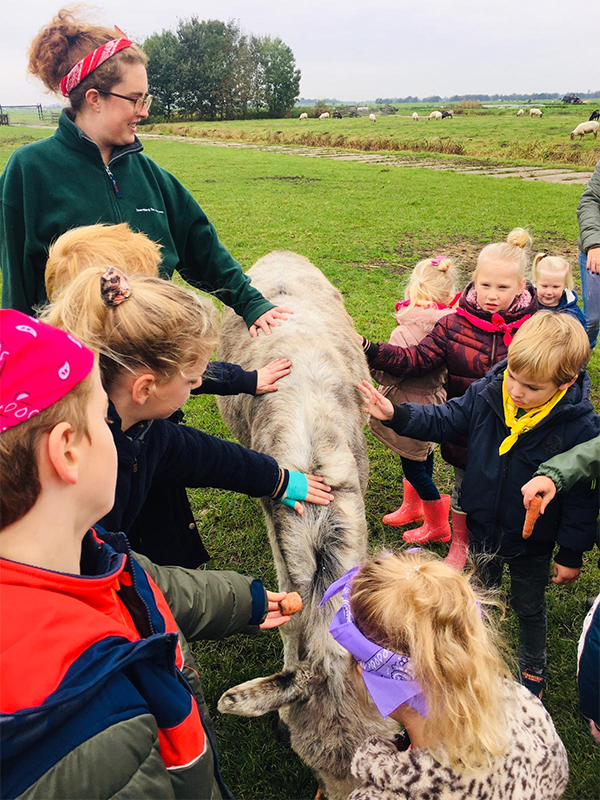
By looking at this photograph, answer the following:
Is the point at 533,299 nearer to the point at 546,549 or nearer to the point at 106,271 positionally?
the point at 546,549

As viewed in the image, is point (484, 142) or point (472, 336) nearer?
point (472, 336)

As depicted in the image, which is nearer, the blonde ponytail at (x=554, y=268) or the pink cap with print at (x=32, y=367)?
the pink cap with print at (x=32, y=367)

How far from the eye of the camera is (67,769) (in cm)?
102

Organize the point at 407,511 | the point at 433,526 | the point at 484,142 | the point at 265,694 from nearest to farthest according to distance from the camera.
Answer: the point at 265,694
the point at 433,526
the point at 407,511
the point at 484,142

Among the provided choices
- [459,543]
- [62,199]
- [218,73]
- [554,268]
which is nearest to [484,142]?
[554,268]

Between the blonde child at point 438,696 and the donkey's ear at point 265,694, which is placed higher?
the blonde child at point 438,696

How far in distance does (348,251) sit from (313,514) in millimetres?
9875

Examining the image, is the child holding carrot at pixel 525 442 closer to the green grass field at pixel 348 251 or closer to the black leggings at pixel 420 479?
the green grass field at pixel 348 251

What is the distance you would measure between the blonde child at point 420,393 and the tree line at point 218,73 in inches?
2980

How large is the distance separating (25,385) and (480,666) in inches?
53.1

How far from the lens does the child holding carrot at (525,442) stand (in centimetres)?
265

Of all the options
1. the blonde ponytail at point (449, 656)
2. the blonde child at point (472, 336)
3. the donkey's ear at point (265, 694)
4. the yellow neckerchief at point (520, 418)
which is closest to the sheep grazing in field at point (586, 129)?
the blonde child at point (472, 336)

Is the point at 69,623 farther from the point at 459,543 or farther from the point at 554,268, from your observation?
the point at 554,268

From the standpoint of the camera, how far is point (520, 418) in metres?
2.79
